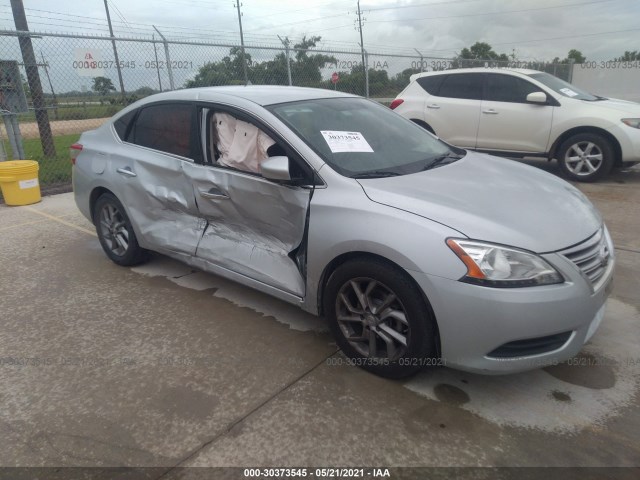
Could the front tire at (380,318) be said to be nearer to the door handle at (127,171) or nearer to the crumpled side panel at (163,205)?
the crumpled side panel at (163,205)

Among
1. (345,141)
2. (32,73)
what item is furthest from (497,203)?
(32,73)

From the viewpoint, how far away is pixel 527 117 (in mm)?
7461

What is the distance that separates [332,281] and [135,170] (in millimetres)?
2193

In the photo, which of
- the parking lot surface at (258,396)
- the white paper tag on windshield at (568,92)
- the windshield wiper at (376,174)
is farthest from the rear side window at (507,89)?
the windshield wiper at (376,174)

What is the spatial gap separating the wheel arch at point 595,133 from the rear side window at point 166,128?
19.3 ft

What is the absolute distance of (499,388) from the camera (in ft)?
8.77

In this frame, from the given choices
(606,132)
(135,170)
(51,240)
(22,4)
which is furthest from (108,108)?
(606,132)

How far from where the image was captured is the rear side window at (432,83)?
843 cm

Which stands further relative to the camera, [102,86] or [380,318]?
[102,86]

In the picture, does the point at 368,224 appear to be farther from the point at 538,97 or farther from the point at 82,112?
the point at 82,112

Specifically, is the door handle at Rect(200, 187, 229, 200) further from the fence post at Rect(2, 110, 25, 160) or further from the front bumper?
the fence post at Rect(2, 110, 25, 160)

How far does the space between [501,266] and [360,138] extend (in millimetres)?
1406

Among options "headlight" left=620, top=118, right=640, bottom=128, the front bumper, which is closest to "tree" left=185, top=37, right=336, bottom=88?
"headlight" left=620, top=118, right=640, bottom=128

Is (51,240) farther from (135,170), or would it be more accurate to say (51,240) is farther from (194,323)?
(194,323)
